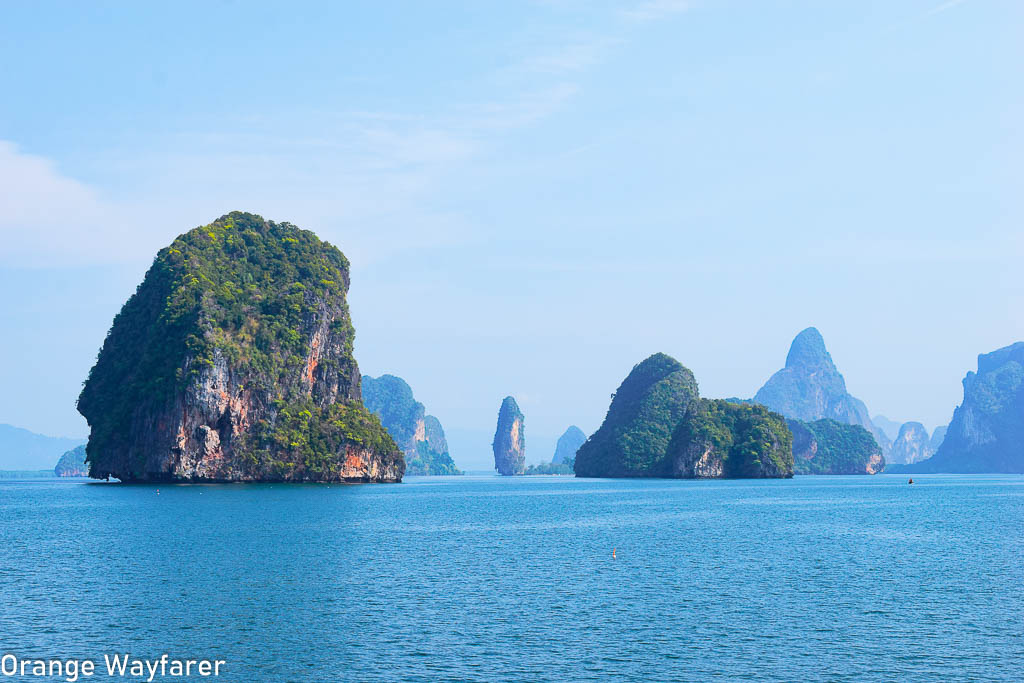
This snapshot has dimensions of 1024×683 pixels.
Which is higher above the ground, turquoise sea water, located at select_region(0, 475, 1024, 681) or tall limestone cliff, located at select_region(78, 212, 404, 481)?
tall limestone cliff, located at select_region(78, 212, 404, 481)

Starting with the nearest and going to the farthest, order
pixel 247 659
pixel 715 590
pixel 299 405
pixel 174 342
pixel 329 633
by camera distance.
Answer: pixel 247 659, pixel 329 633, pixel 715 590, pixel 174 342, pixel 299 405

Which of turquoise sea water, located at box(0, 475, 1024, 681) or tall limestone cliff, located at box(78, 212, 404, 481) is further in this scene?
tall limestone cliff, located at box(78, 212, 404, 481)

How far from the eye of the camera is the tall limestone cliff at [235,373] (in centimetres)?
15700

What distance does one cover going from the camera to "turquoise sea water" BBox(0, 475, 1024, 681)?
3894 cm

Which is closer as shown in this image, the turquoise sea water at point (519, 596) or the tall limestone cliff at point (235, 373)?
the turquoise sea water at point (519, 596)

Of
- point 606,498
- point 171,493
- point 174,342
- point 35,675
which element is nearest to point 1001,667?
point 35,675

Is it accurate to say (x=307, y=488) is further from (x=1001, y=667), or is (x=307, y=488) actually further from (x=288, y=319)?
(x=1001, y=667)

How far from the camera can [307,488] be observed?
152m

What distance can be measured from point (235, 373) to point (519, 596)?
11952cm

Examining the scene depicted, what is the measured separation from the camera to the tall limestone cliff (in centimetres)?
15700

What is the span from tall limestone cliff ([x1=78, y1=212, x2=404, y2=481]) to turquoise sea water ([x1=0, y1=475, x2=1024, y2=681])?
185 feet

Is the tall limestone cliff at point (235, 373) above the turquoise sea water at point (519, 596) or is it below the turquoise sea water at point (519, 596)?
above

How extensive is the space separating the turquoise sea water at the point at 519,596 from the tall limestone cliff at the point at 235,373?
5625cm

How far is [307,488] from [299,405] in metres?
24.4
